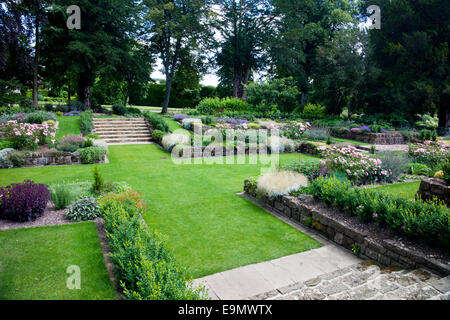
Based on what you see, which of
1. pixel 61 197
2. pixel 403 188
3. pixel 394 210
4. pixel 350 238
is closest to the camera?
pixel 394 210

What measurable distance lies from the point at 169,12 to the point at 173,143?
13922mm

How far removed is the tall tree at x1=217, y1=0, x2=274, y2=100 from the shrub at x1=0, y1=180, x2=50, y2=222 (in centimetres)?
2104

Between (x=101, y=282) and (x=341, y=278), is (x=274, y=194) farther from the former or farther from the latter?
(x=101, y=282)

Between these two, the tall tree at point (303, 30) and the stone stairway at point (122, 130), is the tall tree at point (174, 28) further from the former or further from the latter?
the stone stairway at point (122, 130)

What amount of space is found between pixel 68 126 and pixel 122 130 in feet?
7.63

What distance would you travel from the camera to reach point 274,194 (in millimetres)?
5551

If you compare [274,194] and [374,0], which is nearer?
[274,194]

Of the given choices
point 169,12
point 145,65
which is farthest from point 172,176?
point 169,12

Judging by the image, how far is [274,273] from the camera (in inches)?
138

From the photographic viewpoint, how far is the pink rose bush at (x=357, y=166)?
22.0 ft

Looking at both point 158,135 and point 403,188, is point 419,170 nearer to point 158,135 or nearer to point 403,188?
point 403,188

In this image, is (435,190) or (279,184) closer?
(435,190)

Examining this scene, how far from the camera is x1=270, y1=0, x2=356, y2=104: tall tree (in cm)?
2283

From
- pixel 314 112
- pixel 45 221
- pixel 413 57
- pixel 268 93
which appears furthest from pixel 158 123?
pixel 413 57
